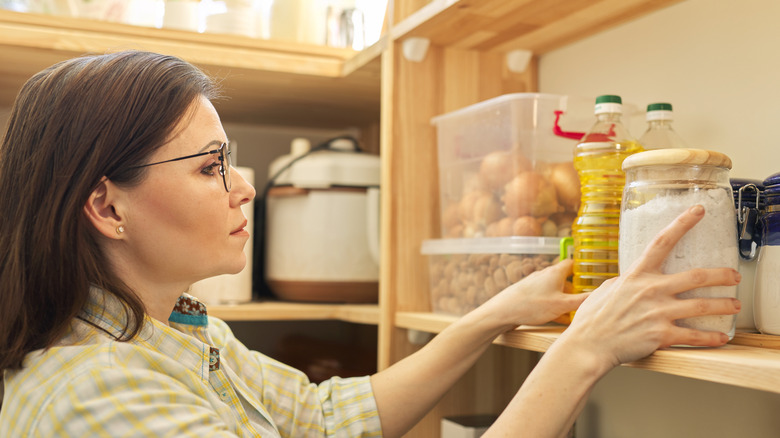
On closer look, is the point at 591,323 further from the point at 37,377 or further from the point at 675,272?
the point at 37,377

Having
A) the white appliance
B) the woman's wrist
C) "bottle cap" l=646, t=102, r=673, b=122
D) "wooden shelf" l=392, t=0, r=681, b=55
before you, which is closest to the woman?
the woman's wrist

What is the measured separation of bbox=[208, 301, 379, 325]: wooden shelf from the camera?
1.50 metres

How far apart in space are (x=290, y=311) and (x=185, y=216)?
650mm

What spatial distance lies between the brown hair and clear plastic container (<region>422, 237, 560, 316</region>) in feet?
1.51

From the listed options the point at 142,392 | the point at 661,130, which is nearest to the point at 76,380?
the point at 142,392

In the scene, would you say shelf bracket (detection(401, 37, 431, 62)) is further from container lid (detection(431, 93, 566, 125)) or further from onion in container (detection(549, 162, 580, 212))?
onion in container (detection(549, 162, 580, 212))

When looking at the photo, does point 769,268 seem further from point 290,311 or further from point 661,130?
point 290,311

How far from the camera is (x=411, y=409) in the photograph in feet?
3.70

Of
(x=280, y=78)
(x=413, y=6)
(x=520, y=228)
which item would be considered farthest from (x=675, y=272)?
(x=280, y=78)

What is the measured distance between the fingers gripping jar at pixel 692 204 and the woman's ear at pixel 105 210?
58 centimetres

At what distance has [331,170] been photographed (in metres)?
1.61

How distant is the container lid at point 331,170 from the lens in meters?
1.61

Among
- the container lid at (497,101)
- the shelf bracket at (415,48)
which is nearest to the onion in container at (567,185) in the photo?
the container lid at (497,101)

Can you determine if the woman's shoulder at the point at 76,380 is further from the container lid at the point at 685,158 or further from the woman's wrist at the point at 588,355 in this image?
the container lid at the point at 685,158
